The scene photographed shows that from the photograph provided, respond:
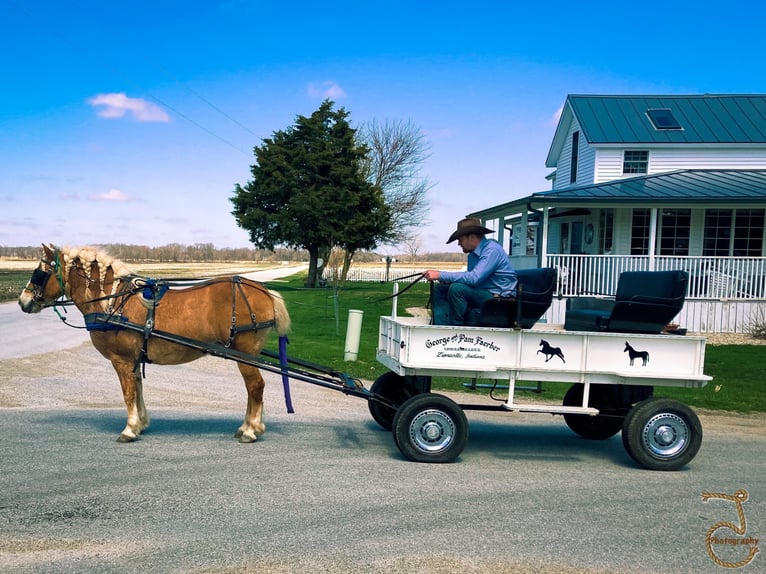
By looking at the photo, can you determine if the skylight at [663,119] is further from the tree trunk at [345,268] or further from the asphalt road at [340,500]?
the asphalt road at [340,500]

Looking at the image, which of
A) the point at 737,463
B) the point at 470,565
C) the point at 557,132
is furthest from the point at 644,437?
the point at 557,132

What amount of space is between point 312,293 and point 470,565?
3441cm

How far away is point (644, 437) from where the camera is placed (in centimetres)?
633

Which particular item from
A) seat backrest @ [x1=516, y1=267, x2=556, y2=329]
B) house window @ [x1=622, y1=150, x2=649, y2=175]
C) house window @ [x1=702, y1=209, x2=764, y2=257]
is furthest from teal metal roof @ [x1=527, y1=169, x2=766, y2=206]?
seat backrest @ [x1=516, y1=267, x2=556, y2=329]

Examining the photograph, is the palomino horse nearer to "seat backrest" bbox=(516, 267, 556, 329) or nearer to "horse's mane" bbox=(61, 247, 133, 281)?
"horse's mane" bbox=(61, 247, 133, 281)

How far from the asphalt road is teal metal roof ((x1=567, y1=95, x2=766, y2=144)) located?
19586 millimetres

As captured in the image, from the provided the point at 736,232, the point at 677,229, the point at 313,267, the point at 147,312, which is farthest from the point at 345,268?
the point at 147,312

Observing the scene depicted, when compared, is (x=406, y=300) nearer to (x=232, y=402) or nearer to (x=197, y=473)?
(x=232, y=402)

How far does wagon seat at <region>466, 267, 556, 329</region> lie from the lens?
6.54 metres

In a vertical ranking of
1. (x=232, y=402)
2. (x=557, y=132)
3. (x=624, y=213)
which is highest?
(x=557, y=132)

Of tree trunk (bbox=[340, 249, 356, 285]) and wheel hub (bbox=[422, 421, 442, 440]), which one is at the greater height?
tree trunk (bbox=[340, 249, 356, 285])

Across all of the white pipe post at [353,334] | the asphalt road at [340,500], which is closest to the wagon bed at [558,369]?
the asphalt road at [340,500]

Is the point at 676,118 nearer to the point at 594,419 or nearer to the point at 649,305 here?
the point at 594,419

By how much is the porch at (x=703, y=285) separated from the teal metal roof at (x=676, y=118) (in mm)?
6674
